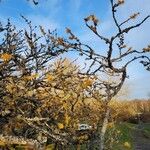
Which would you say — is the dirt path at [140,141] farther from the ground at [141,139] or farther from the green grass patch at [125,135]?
the green grass patch at [125,135]

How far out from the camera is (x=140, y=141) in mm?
41125

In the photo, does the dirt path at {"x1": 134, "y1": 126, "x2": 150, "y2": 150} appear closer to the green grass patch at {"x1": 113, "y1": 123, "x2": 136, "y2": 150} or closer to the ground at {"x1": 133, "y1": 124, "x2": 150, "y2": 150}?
the ground at {"x1": 133, "y1": 124, "x2": 150, "y2": 150}

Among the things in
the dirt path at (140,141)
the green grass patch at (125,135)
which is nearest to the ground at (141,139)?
the dirt path at (140,141)

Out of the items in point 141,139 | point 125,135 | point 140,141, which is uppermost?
point 125,135

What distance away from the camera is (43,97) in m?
10.5

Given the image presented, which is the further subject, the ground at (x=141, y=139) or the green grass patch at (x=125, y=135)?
the ground at (x=141, y=139)

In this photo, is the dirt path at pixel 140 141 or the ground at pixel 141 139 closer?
the dirt path at pixel 140 141

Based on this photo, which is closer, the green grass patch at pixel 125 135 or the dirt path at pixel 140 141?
the green grass patch at pixel 125 135

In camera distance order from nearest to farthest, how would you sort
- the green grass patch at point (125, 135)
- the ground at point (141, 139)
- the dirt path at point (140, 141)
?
the green grass patch at point (125, 135)
the dirt path at point (140, 141)
the ground at point (141, 139)

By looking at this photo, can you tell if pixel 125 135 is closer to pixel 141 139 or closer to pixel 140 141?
pixel 141 139

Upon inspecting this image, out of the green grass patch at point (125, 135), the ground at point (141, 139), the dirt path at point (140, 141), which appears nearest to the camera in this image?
the green grass patch at point (125, 135)

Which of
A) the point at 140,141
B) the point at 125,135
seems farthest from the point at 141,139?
the point at 140,141

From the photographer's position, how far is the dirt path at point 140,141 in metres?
36.6

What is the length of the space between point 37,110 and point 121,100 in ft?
139
